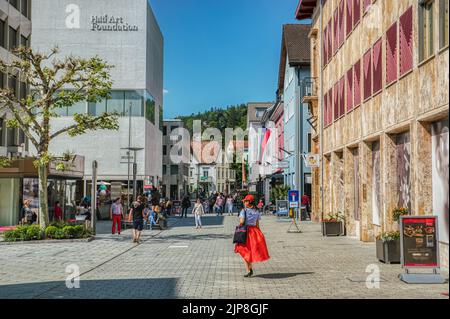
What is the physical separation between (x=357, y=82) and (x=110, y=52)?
36.5m

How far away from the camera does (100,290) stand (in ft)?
36.9

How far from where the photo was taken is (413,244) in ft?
39.1

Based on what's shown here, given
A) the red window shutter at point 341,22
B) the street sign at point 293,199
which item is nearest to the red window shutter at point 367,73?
the red window shutter at point 341,22

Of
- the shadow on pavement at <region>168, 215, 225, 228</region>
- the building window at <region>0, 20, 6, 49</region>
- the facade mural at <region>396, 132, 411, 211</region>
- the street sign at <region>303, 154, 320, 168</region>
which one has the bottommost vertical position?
the shadow on pavement at <region>168, 215, 225, 228</region>

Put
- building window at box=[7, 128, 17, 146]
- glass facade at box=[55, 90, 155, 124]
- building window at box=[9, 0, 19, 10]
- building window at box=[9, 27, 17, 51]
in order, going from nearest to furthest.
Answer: building window at box=[9, 27, 17, 51], building window at box=[9, 0, 19, 10], building window at box=[7, 128, 17, 146], glass facade at box=[55, 90, 155, 124]

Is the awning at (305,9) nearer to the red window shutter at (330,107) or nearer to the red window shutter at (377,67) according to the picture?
the red window shutter at (330,107)

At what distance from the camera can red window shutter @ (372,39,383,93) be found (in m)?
19.7

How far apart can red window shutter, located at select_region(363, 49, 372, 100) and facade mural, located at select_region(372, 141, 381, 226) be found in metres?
1.76

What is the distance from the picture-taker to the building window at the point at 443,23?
13414 millimetres

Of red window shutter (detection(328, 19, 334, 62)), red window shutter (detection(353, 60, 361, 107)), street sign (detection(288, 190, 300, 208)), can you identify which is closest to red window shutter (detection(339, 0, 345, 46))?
red window shutter (detection(328, 19, 334, 62))

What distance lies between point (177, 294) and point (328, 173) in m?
22.6

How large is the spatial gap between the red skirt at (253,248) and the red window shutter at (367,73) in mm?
9665

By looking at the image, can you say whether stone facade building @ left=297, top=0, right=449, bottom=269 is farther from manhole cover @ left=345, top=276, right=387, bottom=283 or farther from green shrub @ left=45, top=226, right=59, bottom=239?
green shrub @ left=45, top=226, right=59, bottom=239

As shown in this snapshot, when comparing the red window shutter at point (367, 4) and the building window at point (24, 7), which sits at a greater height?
the building window at point (24, 7)
